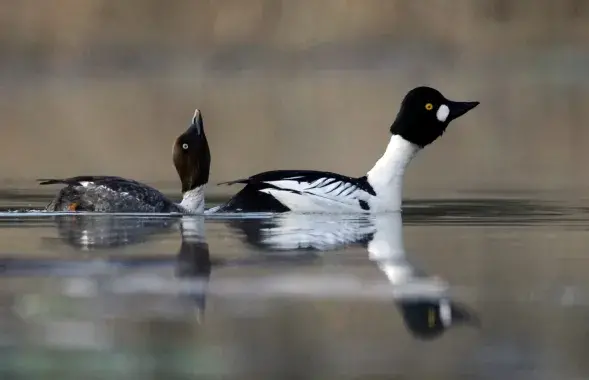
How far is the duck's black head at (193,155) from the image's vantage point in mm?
12281

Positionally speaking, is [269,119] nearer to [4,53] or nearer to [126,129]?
[126,129]

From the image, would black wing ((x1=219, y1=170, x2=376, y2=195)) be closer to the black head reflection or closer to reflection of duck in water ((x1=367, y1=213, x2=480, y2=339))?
the black head reflection

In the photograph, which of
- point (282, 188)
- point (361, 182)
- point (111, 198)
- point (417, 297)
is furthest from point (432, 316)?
point (361, 182)

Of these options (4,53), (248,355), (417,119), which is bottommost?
(248,355)

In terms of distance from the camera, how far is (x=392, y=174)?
1237cm

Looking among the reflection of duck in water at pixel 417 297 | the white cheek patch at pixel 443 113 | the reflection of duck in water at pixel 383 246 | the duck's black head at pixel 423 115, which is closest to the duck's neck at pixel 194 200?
the reflection of duck in water at pixel 383 246

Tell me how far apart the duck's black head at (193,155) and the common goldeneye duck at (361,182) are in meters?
0.30

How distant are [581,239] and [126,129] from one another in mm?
14252

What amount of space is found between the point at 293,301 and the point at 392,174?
5175 mm

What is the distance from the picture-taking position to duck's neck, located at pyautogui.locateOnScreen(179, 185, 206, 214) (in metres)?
12.1

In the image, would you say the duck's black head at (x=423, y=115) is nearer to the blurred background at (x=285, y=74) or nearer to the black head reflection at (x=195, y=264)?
the black head reflection at (x=195, y=264)

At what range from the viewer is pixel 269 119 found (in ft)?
84.1

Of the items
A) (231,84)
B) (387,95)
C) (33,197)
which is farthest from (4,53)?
(33,197)

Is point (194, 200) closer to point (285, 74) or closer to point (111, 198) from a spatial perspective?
point (111, 198)
